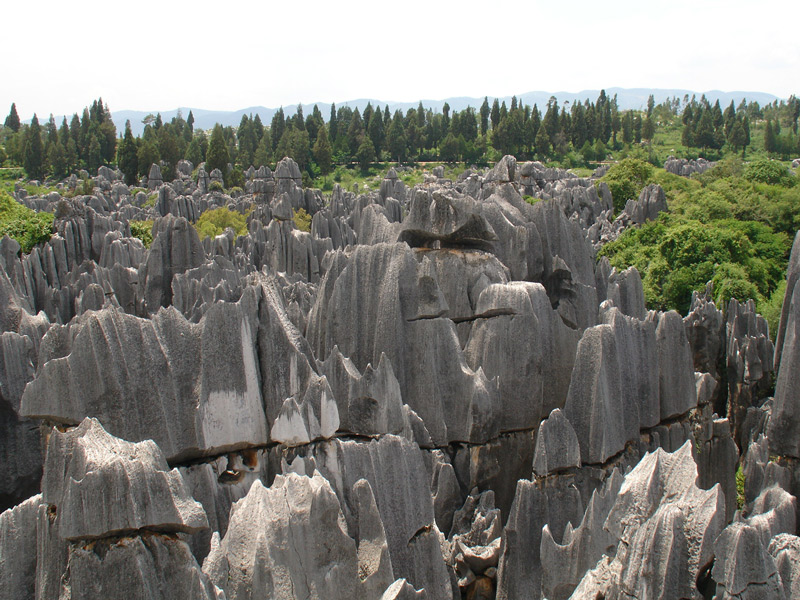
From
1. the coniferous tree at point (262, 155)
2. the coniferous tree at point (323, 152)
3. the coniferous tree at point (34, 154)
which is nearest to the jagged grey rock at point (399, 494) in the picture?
the coniferous tree at point (262, 155)

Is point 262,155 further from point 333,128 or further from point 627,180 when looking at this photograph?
point 627,180

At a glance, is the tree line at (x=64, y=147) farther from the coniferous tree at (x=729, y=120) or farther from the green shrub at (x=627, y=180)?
the coniferous tree at (x=729, y=120)

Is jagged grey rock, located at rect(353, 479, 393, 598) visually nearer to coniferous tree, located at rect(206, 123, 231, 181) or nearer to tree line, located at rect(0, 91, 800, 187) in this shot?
tree line, located at rect(0, 91, 800, 187)

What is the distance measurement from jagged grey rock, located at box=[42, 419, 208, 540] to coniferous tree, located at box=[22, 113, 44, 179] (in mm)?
97021

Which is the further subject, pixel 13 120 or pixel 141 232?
pixel 13 120

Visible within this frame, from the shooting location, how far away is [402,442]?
31.9 ft

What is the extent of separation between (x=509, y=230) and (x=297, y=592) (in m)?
11.6

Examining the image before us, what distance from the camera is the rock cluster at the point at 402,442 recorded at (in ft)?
22.0

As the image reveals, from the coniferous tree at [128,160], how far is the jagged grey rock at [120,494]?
89002mm

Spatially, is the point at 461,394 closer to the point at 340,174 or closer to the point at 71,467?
the point at 71,467

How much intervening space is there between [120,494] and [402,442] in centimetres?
431

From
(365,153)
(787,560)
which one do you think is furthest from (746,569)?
(365,153)

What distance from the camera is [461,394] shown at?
12898mm

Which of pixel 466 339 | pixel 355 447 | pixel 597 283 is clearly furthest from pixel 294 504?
pixel 597 283
